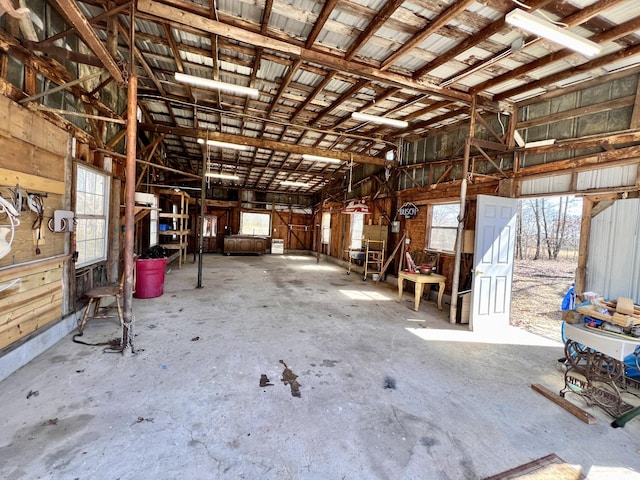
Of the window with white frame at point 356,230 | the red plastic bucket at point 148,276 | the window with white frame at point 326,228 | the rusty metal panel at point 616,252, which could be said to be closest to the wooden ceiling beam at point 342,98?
the rusty metal panel at point 616,252

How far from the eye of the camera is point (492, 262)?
5008mm

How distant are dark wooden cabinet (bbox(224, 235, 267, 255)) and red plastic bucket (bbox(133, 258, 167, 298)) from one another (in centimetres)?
855

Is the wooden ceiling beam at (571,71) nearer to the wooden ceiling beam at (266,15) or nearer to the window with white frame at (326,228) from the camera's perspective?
the wooden ceiling beam at (266,15)

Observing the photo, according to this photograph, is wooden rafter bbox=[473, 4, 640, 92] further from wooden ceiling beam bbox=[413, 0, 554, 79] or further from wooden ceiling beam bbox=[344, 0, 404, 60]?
wooden ceiling beam bbox=[344, 0, 404, 60]

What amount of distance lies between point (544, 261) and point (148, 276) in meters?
16.2

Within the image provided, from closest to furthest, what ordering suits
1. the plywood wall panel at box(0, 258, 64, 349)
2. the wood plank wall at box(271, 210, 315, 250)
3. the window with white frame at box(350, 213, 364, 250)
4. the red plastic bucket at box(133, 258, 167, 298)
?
the plywood wall panel at box(0, 258, 64, 349) → the red plastic bucket at box(133, 258, 167, 298) → the window with white frame at box(350, 213, 364, 250) → the wood plank wall at box(271, 210, 315, 250)

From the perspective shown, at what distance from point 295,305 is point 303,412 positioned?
3315mm

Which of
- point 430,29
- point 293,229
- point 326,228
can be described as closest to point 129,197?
point 430,29

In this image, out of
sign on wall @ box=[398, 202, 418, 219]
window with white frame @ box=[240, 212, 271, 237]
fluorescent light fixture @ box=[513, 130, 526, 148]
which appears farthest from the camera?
window with white frame @ box=[240, 212, 271, 237]

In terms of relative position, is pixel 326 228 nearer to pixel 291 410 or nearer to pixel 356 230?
pixel 356 230

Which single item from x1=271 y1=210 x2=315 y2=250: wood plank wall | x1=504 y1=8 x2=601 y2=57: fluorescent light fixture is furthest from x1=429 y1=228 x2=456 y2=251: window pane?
x1=271 y1=210 x2=315 y2=250: wood plank wall

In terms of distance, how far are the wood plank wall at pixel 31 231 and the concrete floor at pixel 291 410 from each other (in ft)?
1.78

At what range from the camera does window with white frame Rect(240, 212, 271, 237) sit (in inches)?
651

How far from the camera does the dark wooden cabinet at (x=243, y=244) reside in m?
14.3
